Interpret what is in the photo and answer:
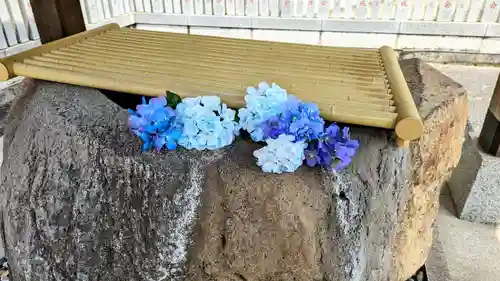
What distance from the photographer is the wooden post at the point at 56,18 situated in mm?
2174

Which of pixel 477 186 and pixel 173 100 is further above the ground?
pixel 173 100

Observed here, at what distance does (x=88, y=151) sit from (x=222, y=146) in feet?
1.59

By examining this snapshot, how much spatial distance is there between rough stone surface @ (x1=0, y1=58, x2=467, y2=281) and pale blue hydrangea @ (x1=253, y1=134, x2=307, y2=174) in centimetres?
3

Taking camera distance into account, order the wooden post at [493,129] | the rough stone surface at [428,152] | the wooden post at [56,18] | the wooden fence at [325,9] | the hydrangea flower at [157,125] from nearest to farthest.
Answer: the hydrangea flower at [157,125], the rough stone surface at [428,152], the wooden post at [56,18], the wooden post at [493,129], the wooden fence at [325,9]

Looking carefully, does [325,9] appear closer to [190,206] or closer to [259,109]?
[259,109]

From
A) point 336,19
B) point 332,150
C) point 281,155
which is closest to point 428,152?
point 332,150

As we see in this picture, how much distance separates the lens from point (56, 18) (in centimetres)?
221

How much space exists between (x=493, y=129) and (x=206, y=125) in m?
1.96

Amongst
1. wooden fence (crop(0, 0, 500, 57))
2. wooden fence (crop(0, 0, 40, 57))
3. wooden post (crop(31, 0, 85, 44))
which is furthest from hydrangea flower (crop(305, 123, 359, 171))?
wooden fence (crop(0, 0, 500, 57))

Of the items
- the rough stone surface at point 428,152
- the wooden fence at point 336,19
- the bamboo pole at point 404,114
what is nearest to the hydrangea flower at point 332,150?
the bamboo pole at point 404,114

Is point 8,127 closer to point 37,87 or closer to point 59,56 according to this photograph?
point 37,87

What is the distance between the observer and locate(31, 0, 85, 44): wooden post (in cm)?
217

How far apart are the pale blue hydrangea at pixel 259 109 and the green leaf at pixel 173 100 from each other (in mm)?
229

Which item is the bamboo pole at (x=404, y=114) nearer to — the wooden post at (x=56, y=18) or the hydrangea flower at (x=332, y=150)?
the hydrangea flower at (x=332, y=150)
